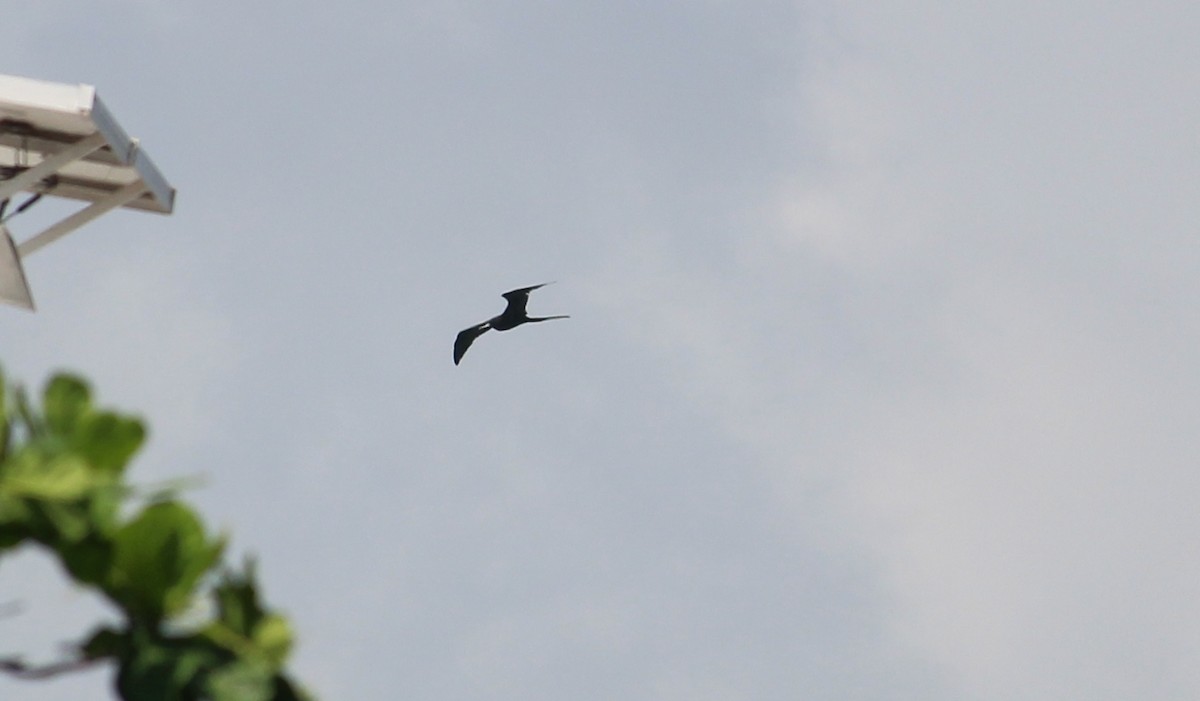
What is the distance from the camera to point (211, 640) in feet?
15.1

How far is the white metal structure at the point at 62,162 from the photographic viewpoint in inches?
835

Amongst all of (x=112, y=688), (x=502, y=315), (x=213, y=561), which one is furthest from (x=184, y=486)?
(x=502, y=315)

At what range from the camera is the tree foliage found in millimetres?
4465

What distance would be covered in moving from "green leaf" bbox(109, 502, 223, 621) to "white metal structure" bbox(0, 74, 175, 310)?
1751 centimetres

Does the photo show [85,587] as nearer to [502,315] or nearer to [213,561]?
[213,561]

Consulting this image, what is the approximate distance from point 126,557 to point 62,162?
733 inches

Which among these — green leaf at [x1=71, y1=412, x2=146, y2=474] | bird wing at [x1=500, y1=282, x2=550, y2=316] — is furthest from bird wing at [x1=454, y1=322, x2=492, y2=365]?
green leaf at [x1=71, y1=412, x2=146, y2=474]

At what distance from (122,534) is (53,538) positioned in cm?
16

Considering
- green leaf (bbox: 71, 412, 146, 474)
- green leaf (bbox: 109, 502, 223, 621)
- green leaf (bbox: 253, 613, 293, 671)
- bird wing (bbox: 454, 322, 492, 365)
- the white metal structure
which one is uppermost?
bird wing (bbox: 454, 322, 492, 365)

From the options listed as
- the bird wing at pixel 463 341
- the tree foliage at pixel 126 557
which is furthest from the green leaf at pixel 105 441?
the bird wing at pixel 463 341

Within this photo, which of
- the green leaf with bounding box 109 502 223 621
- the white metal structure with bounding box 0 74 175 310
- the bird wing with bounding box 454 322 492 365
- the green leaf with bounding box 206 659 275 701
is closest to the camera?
the green leaf with bounding box 206 659 275 701

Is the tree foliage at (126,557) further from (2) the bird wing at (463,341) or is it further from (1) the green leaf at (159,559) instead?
(2) the bird wing at (463,341)

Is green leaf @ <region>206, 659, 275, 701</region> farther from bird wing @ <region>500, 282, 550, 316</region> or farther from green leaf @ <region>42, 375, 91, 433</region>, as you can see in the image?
bird wing @ <region>500, 282, 550, 316</region>

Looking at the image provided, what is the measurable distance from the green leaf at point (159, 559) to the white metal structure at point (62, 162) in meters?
17.5
